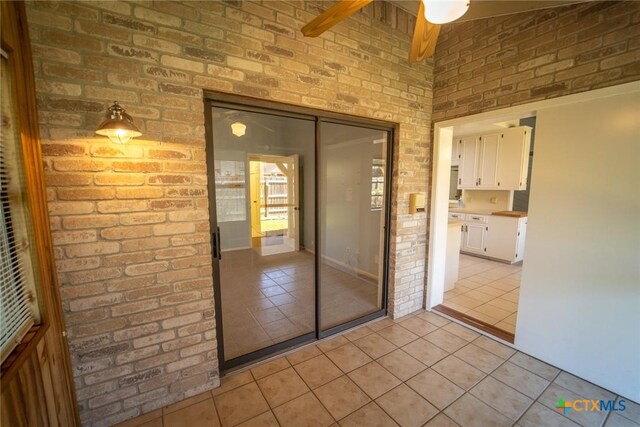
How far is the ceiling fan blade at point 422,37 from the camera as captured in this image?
4.11ft

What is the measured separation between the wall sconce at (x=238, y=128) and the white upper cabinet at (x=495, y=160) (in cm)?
497

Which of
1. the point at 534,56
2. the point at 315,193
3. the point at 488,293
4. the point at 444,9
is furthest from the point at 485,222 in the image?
the point at 444,9

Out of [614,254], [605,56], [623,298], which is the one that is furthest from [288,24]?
[623,298]

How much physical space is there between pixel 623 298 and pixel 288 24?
123 inches

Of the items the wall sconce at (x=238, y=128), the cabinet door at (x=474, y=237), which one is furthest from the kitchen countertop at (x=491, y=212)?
the wall sconce at (x=238, y=128)

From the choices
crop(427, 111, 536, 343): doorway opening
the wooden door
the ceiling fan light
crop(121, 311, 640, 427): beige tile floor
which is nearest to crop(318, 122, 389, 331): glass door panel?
crop(121, 311, 640, 427): beige tile floor

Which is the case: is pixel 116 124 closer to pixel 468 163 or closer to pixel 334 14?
pixel 334 14

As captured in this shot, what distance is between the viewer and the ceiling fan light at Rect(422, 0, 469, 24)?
961mm

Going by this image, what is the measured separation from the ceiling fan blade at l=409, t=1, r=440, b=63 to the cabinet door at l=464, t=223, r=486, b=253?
15.0ft

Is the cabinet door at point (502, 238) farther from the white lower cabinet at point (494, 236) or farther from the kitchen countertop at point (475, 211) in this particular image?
the kitchen countertop at point (475, 211)

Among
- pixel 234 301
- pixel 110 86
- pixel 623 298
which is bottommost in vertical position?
pixel 234 301

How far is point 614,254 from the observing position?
1.82 meters

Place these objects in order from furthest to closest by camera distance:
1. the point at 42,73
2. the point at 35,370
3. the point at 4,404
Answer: the point at 42,73, the point at 35,370, the point at 4,404

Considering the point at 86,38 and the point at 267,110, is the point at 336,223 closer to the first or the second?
the point at 267,110
